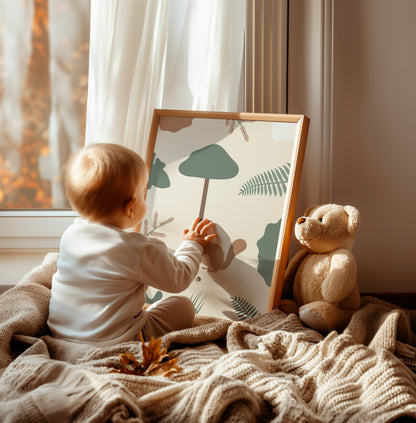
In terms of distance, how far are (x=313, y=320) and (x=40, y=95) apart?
3.98 ft

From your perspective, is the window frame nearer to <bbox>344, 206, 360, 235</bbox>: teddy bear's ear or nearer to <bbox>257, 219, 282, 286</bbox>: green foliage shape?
<bbox>257, 219, 282, 286</bbox>: green foliage shape

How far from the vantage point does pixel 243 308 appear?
1.46 m

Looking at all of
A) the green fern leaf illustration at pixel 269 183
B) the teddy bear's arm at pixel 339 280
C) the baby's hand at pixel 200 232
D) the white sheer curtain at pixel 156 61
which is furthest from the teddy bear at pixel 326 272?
the white sheer curtain at pixel 156 61

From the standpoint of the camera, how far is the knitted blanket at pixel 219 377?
859mm

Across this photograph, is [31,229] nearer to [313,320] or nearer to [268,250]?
[268,250]

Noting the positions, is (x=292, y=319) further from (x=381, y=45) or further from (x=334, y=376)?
(x=381, y=45)

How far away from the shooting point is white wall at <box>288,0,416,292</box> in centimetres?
168

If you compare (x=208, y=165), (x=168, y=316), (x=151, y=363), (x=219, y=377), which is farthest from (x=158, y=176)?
(x=219, y=377)

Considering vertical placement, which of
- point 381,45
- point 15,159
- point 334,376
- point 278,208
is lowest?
point 334,376

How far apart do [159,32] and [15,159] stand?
704mm

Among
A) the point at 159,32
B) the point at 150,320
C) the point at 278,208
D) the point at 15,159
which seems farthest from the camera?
the point at 15,159

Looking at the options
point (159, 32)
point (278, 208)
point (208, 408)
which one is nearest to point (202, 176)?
point (278, 208)

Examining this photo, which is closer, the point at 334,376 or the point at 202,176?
the point at 334,376

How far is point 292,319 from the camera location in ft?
4.47
